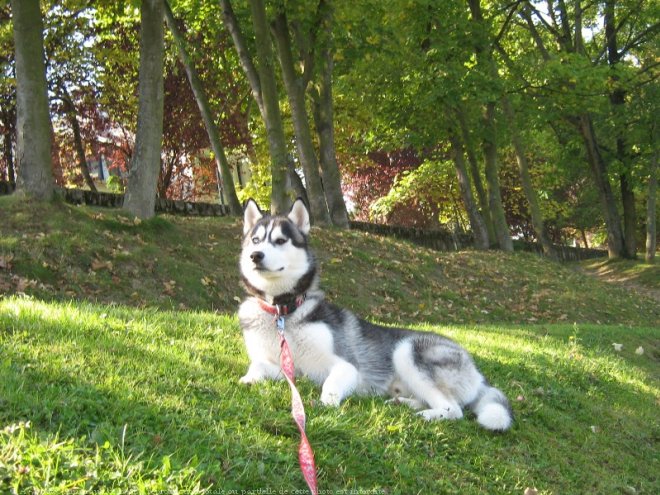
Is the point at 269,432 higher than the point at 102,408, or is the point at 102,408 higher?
the point at 102,408

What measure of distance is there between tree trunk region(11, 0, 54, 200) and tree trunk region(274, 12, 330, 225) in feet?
27.9

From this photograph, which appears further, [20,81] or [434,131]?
[434,131]

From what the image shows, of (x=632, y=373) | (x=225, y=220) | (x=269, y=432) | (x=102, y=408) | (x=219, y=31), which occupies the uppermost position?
(x=219, y=31)

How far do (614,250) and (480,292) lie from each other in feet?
59.3

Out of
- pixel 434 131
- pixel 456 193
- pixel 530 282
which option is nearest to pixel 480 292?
pixel 530 282

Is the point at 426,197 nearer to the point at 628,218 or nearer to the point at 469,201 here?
the point at 628,218

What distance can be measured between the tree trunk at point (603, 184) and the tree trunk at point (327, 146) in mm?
14970

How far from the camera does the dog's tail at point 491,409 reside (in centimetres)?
490

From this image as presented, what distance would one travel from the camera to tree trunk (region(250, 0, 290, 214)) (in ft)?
51.9

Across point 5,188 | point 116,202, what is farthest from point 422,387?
point 116,202

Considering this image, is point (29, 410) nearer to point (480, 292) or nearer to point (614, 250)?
point (480, 292)

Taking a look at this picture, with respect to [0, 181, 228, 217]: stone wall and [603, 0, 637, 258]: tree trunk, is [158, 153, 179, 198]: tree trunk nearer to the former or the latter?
[0, 181, 228, 217]: stone wall

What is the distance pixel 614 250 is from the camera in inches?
1226

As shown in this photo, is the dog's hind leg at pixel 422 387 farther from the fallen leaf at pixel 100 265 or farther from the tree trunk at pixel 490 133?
the tree trunk at pixel 490 133
